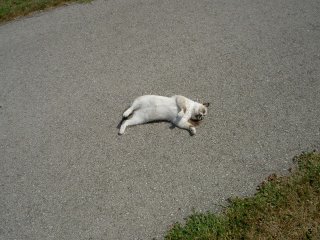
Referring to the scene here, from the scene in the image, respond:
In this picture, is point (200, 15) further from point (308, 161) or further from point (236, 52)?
point (308, 161)

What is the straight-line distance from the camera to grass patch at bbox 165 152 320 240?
462 centimetres

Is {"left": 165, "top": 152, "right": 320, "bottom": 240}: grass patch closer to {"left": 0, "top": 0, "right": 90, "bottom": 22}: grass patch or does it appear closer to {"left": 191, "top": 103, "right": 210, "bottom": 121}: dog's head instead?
{"left": 191, "top": 103, "right": 210, "bottom": 121}: dog's head

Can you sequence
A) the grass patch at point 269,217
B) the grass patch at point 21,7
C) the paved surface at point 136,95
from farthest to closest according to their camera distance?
the grass patch at point 21,7 < the paved surface at point 136,95 < the grass patch at point 269,217

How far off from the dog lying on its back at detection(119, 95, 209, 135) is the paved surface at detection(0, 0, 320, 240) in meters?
0.16

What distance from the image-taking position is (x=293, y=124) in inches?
233

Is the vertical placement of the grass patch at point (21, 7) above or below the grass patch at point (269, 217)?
above

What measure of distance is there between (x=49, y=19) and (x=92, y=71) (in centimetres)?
239

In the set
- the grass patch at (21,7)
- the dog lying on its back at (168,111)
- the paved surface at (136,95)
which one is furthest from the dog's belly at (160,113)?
the grass patch at (21,7)

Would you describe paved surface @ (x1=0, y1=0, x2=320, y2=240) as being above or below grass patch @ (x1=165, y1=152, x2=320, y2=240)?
above

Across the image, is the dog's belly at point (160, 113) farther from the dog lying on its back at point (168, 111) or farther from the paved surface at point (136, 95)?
the paved surface at point (136, 95)

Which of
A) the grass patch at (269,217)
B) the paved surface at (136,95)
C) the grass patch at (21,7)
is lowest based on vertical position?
the grass patch at (269,217)

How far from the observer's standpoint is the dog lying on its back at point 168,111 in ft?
19.3

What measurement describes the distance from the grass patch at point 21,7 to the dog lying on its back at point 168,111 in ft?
14.9

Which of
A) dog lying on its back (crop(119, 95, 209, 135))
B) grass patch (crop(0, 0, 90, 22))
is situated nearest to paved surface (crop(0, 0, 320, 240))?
dog lying on its back (crop(119, 95, 209, 135))
